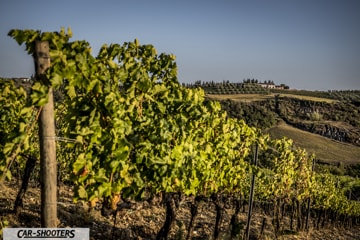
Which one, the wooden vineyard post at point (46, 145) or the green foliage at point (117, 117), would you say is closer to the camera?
the wooden vineyard post at point (46, 145)

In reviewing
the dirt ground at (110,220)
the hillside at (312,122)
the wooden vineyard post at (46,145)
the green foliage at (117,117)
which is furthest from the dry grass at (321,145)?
the wooden vineyard post at (46,145)

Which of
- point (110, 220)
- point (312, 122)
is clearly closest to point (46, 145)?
point (110, 220)

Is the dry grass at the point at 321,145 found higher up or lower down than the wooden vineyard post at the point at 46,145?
lower down

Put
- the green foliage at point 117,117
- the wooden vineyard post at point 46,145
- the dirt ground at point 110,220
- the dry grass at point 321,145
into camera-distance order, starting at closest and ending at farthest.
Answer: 1. the wooden vineyard post at point 46,145
2. the green foliage at point 117,117
3. the dirt ground at point 110,220
4. the dry grass at point 321,145

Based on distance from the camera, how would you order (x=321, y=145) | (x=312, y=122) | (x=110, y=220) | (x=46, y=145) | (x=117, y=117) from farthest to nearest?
(x=312, y=122)
(x=321, y=145)
(x=110, y=220)
(x=117, y=117)
(x=46, y=145)

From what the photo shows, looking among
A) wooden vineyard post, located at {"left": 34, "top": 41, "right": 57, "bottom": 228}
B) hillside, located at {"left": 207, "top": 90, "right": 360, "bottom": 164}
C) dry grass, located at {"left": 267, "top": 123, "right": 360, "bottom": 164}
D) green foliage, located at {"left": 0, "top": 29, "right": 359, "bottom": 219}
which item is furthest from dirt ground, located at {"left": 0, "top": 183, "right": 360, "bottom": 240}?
hillside, located at {"left": 207, "top": 90, "right": 360, "bottom": 164}

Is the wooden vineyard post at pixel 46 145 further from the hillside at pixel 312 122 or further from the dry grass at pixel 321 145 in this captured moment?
the dry grass at pixel 321 145

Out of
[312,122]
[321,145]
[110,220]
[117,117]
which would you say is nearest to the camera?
[117,117]

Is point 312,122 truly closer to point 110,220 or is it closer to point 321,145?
point 321,145

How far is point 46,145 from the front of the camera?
254cm

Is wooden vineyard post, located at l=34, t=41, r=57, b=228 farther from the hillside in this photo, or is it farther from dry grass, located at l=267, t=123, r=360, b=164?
dry grass, located at l=267, t=123, r=360, b=164

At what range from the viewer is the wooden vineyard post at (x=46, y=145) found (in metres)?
2.46

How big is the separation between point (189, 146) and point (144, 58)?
1.46 meters

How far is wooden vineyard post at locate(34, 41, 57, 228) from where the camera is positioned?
2457 millimetres
